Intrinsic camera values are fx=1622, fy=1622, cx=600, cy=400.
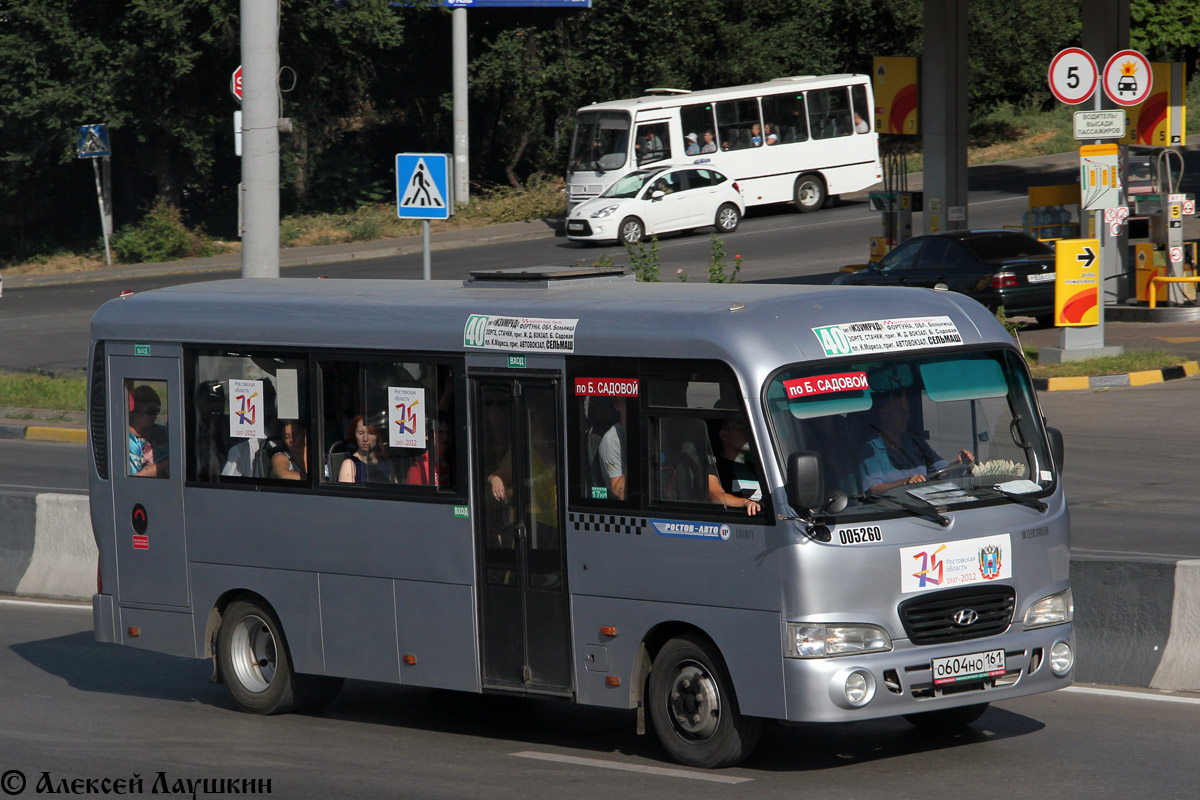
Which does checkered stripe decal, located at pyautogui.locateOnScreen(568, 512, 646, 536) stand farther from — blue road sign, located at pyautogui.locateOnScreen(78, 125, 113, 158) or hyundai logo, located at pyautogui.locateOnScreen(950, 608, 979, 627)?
blue road sign, located at pyautogui.locateOnScreen(78, 125, 113, 158)

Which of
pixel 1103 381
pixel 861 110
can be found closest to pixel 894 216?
pixel 1103 381

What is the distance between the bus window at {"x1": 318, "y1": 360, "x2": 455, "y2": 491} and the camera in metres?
8.49

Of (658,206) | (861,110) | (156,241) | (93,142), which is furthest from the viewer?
(861,110)

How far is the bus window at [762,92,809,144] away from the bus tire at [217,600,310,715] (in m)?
34.7

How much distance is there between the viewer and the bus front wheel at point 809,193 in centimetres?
4294

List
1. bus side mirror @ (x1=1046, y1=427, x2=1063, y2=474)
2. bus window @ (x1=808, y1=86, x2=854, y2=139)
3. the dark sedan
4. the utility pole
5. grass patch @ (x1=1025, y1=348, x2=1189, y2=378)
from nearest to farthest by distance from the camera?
bus side mirror @ (x1=1046, y1=427, x2=1063, y2=474), the utility pole, grass patch @ (x1=1025, y1=348, x2=1189, y2=378), the dark sedan, bus window @ (x1=808, y1=86, x2=854, y2=139)

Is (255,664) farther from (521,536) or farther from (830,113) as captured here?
(830,113)

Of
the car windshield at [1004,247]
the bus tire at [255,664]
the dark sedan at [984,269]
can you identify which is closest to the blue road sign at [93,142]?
the dark sedan at [984,269]

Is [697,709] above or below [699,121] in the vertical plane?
below

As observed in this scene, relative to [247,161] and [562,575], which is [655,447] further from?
[247,161]

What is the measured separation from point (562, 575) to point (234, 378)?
103 inches

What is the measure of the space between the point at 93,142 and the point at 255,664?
105 ft

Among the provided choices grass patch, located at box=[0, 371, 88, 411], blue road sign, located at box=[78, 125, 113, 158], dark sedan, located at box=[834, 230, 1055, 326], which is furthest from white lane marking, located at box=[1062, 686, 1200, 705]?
blue road sign, located at box=[78, 125, 113, 158]

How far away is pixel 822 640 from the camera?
280 inches
